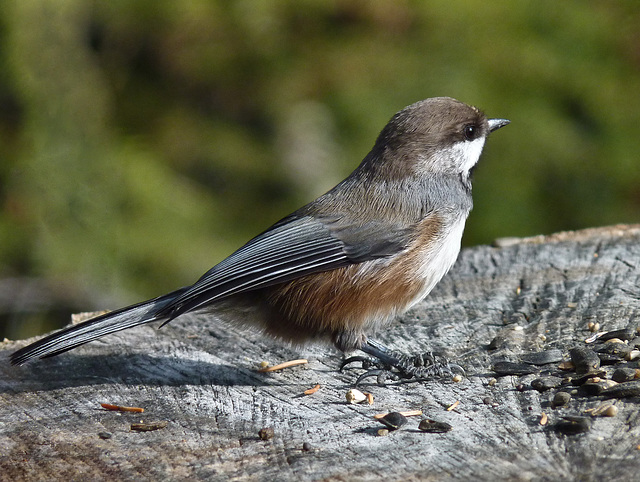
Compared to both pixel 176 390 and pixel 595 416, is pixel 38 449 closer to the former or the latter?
pixel 176 390

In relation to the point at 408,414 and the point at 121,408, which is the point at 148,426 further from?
the point at 408,414

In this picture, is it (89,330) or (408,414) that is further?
(89,330)

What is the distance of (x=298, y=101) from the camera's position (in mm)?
4934

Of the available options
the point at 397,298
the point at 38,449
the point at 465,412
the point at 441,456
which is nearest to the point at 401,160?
the point at 397,298

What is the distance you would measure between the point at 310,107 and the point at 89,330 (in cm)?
263

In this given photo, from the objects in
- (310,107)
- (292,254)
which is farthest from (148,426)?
(310,107)

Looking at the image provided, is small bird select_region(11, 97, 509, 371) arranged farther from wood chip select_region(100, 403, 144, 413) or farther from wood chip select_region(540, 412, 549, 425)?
wood chip select_region(540, 412, 549, 425)

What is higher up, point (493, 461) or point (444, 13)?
point (444, 13)

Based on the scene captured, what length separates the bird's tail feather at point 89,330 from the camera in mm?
2724

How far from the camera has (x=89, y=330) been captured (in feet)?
9.20

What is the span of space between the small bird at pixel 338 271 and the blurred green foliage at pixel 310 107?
55.3 inches

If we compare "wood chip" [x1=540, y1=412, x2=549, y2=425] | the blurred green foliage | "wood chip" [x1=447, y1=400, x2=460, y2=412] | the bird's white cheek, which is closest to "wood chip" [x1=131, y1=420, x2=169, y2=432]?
"wood chip" [x1=447, y1=400, x2=460, y2=412]

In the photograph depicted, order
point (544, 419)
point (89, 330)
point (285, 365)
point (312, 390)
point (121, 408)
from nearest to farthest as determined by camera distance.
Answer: point (544, 419), point (121, 408), point (312, 390), point (89, 330), point (285, 365)

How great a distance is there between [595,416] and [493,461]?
0.42 metres
